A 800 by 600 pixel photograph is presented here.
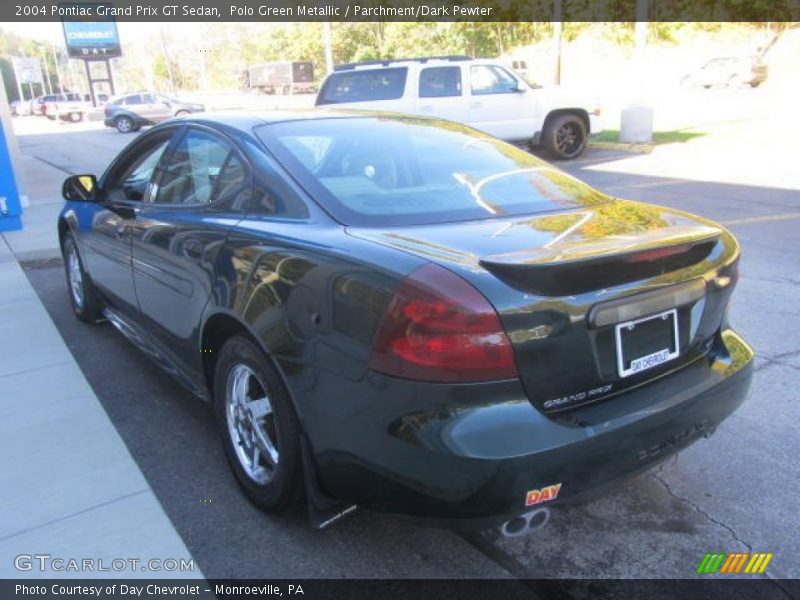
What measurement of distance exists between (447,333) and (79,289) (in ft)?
13.4

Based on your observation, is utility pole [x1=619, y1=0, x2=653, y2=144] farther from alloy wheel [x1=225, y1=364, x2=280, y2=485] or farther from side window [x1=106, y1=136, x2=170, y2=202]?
alloy wheel [x1=225, y1=364, x2=280, y2=485]

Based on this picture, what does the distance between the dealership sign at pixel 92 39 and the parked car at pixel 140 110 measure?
20.3 meters

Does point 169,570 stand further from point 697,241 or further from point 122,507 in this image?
point 697,241

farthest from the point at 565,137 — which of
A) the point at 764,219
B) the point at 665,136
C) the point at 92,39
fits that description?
the point at 92,39

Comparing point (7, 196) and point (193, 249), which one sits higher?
point (193, 249)

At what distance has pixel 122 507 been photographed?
114 inches

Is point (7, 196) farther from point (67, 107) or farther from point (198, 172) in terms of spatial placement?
point (67, 107)

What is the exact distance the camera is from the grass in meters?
15.9

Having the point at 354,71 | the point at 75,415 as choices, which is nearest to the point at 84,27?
the point at 354,71

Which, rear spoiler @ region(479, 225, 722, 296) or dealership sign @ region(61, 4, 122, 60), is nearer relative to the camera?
rear spoiler @ region(479, 225, 722, 296)

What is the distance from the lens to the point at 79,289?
5.15 m

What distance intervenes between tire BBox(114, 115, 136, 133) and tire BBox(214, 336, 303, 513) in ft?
105

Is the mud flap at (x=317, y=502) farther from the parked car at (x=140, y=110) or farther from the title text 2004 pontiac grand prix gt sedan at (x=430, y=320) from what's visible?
the parked car at (x=140, y=110)

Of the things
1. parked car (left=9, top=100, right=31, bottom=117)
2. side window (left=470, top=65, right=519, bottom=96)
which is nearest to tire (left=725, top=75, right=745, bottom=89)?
side window (left=470, top=65, right=519, bottom=96)
